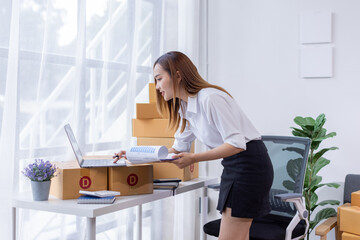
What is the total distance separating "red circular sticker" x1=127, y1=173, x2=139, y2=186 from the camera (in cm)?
206

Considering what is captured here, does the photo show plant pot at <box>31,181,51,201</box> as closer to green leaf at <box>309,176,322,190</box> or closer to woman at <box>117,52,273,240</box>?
woman at <box>117,52,273,240</box>

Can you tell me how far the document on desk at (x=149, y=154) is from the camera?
1.84m

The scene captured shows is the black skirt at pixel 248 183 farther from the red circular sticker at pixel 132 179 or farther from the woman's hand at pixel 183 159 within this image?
the red circular sticker at pixel 132 179

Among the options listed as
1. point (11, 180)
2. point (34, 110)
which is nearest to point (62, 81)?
point (34, 110)

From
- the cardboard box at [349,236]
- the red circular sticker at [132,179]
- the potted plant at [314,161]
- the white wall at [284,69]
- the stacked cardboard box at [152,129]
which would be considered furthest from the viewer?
the white wall at [284,69]

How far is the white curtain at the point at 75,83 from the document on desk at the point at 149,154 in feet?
1.84

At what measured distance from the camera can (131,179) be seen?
6.78ft

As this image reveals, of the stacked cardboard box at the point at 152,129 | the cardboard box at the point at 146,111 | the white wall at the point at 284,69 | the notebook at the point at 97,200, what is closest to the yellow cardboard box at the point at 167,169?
the stacked cardboard box at the point at 152,129

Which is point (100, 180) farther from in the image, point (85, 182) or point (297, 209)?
point (297, 209)

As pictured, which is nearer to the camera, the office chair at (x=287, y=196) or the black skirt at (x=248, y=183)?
the black skirt at (x=248, y=183)

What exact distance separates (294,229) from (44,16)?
1.64 meters

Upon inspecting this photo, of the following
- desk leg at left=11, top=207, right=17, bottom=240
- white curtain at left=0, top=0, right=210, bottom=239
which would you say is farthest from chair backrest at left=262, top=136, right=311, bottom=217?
desk leg at left=11, top=207, right=17, bottom=240

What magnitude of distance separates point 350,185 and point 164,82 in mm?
1476

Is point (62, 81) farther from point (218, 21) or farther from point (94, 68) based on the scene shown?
point (218, 21)
